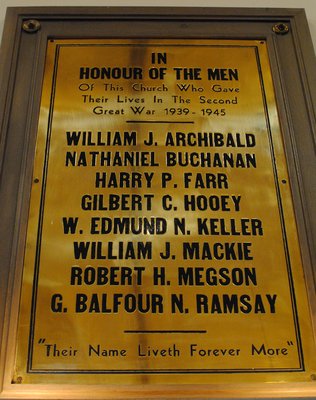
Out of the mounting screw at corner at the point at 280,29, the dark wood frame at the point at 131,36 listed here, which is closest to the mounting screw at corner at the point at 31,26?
the dark wood frame at the point at 131,36

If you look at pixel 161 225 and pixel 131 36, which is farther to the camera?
pixel 131 36

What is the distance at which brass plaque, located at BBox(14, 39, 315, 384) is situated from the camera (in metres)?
0.91

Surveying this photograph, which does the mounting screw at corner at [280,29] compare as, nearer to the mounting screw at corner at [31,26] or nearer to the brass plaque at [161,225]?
the brass plaque at [161,225]

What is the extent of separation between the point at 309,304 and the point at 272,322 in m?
0.08

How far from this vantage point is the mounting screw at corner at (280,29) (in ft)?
4.18

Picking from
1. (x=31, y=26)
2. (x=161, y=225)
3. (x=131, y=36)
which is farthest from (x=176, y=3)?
(x=161, y=225)

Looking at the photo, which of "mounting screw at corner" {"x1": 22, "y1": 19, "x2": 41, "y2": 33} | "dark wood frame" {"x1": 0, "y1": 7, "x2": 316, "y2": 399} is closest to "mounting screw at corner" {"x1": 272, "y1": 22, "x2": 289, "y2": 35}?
"dark wood frame" {"x1": 0, "y1": 7, "x2": 316, "y2": 399}

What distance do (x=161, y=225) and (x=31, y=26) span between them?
24.6 inches

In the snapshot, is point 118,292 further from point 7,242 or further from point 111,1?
point 111,1

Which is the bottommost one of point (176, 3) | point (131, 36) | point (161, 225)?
point (161, 225)

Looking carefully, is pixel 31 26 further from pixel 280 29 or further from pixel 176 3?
pixel 280 29

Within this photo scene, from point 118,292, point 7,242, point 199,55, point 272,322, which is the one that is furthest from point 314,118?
point 7,242

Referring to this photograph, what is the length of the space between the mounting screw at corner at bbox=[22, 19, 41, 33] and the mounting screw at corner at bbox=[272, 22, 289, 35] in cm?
58

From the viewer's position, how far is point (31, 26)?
1.27 metres
